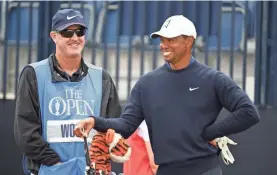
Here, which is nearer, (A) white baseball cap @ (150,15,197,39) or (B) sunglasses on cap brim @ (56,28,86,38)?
(A) white baseball cap @ (150,15,197,39)

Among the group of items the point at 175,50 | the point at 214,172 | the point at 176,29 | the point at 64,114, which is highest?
the point at 176,29

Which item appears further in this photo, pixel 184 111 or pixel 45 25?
pixel 45 25

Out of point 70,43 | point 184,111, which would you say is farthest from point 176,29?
point 70,43

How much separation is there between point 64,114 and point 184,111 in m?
0.82

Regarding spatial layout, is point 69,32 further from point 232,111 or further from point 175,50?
point 232,111

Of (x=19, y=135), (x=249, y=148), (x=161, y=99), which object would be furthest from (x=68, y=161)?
(x=249, y=148)

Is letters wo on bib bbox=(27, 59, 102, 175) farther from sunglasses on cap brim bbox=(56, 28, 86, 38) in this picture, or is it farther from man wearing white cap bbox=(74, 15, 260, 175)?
man wearing white cap bbox=(74, 15, 260, 175)

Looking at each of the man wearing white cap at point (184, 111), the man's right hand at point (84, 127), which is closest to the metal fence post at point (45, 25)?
the man wearing white cap at point (184, 111)

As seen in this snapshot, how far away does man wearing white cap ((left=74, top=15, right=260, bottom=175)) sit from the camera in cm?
432

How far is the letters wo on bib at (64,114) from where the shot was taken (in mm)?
4691

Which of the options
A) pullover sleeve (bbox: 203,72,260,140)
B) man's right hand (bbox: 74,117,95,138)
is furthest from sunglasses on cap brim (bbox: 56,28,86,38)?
pullover sleeve (bbox: 203,72,260,140)

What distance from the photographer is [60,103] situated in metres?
4.75

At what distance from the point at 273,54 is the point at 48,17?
7.23ft

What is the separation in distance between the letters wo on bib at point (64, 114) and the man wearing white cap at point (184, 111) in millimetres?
377
